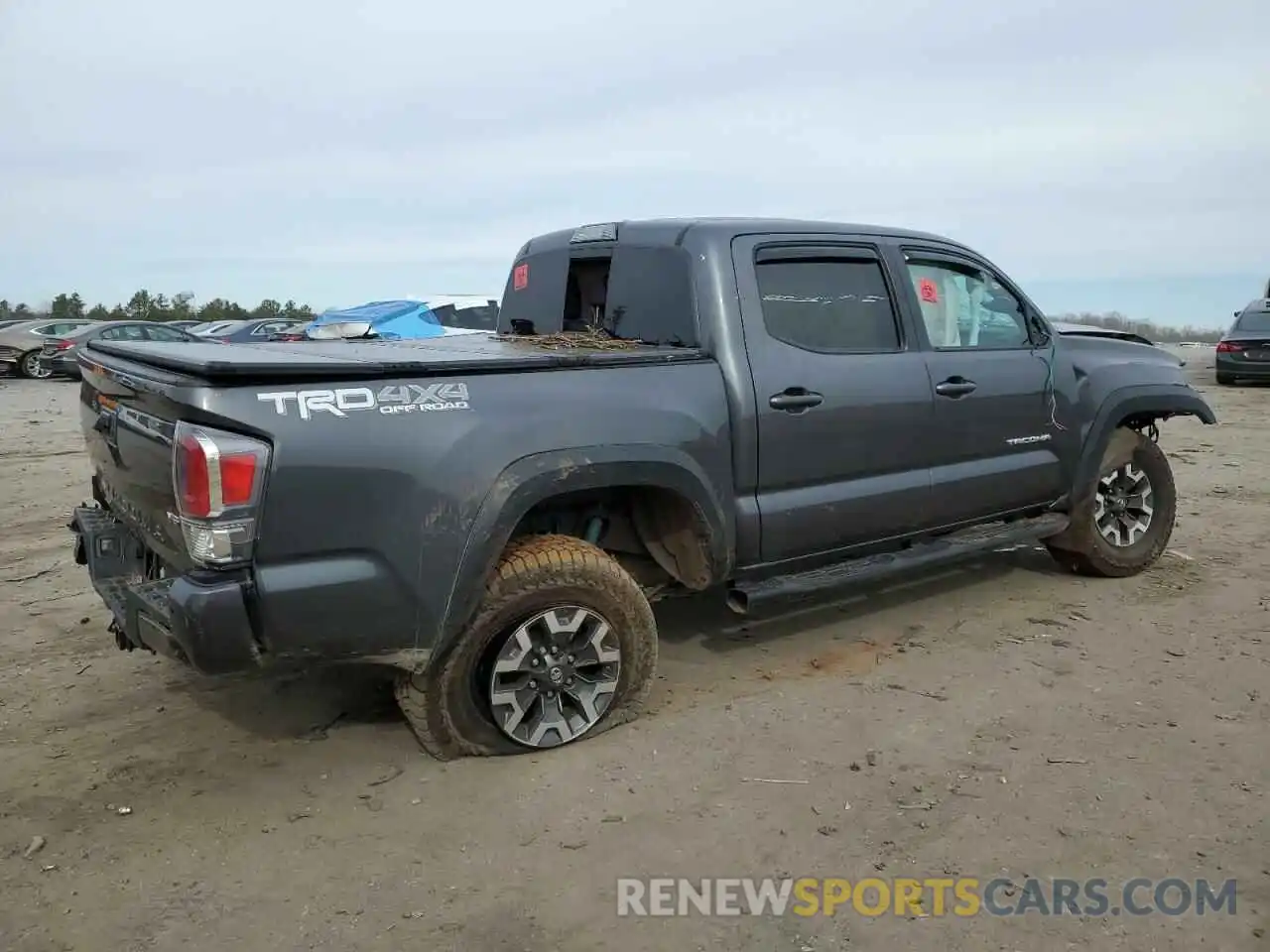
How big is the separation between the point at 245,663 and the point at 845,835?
1932 millimetres

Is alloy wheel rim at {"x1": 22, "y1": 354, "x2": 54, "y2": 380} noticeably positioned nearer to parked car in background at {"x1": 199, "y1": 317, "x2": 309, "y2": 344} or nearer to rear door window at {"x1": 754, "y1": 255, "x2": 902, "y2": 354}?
parked car in background at {"x1": 199, "y1": 317, "x2": 309, "y2": 344}

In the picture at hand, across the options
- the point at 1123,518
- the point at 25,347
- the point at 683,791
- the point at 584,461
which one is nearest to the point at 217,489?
the point at 584,461

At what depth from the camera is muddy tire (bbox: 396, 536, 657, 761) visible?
3.46 meters

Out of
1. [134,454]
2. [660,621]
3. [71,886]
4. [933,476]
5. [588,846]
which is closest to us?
[71,886]

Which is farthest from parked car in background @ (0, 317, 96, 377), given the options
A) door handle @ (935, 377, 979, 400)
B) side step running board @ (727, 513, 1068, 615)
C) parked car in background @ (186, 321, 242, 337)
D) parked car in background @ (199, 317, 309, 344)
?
door handle @ (935, 377, 979, 400)

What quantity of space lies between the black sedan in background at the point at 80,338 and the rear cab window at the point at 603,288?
17.6 m

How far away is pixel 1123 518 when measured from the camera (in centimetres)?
580

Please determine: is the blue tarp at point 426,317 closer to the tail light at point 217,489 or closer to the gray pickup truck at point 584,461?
the gray pickup truck at point 584,461

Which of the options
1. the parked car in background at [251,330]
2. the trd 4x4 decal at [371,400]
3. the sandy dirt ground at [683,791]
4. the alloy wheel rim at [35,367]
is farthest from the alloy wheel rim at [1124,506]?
the alloy wheel rim at [35,367]

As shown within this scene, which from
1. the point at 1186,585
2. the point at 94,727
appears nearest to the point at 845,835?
the point at 94,727

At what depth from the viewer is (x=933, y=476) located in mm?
4734

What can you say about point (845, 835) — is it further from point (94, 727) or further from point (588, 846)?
point (94, 727)

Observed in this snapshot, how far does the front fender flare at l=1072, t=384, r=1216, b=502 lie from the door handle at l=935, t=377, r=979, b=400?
3.45 ft

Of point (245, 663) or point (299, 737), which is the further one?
point (299, 737)
